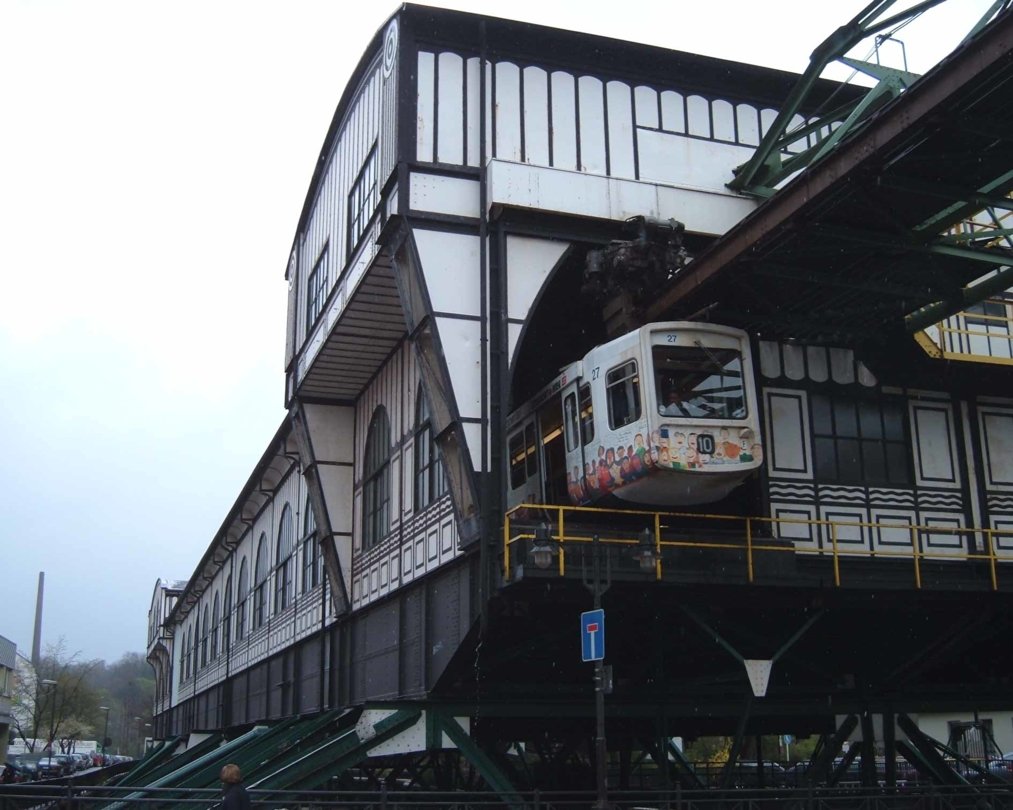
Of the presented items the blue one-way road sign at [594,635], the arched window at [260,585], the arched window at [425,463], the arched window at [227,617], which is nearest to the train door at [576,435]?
the blue one-way road sign at [594,635]

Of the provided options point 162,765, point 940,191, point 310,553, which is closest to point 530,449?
point 940,191

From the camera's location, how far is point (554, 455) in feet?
68.3

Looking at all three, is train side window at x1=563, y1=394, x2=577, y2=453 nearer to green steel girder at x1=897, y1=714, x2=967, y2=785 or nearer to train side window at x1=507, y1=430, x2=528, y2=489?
train side window at x1=507, y1=430, x2=528, y2=489

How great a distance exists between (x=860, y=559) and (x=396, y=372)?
11183 mm

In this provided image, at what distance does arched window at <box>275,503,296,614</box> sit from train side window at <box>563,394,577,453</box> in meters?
19.1

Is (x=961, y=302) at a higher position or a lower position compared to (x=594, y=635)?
higher

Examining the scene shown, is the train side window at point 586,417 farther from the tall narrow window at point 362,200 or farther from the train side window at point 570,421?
the tall narrow window at point 362,200

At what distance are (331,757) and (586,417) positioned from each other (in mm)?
7099

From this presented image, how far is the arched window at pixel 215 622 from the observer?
5488cm

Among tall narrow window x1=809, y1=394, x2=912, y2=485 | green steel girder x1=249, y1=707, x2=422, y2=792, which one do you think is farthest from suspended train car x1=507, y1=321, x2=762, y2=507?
green steel girder x1=249, y1=707, x2=422, y2=792

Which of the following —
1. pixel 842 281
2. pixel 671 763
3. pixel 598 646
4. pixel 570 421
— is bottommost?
pixel 671 763

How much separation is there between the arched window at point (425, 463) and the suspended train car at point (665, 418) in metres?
4.05

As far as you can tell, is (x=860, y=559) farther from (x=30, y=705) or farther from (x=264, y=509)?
(x=30, y=705)

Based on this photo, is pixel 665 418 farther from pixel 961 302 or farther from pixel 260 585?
pixel 260 585
